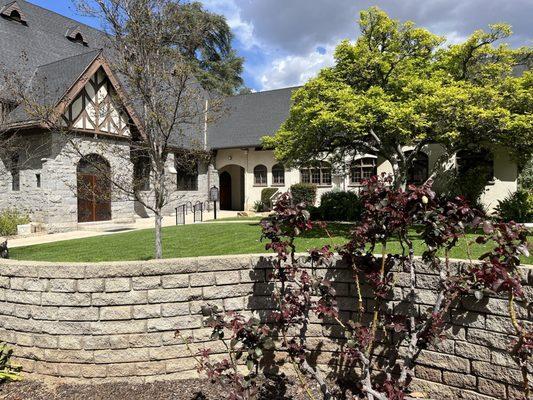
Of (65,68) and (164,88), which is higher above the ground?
(65,68)

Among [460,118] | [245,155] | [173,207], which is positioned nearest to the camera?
[460,118]

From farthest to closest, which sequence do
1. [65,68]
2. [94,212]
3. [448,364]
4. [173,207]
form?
[173,207] → [94,212] → [65,68] → [448,364]

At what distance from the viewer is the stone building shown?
13.3 metres

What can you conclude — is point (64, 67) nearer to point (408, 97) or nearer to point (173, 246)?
point (173, 246)

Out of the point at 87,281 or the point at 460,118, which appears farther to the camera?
the point at 460,118

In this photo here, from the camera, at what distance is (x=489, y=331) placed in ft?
10.3

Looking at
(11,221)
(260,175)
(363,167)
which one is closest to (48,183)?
(11,221)

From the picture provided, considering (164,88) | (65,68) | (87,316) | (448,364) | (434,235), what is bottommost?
(448,364)

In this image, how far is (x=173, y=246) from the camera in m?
10.1

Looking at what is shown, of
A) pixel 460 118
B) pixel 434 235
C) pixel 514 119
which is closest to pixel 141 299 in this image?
pixel 434 235

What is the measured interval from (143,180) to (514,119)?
32.0 feet

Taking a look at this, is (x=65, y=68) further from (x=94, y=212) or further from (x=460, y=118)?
(x=460, y=118)

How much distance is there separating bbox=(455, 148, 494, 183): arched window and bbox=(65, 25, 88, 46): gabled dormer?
2203 cm

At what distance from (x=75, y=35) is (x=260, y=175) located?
13.8m
